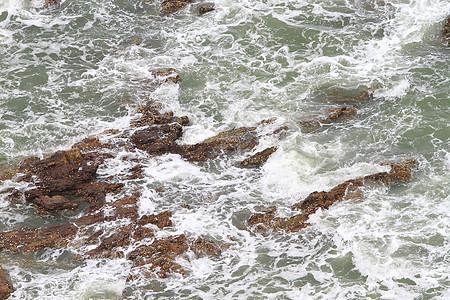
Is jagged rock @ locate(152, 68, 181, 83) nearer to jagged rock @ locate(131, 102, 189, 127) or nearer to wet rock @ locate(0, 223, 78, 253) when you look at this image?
jagged rock @ locate(131, 102, 189, 127)

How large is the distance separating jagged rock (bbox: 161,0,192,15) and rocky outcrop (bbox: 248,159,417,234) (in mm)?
11557

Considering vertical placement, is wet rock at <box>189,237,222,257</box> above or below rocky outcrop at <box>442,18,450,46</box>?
below

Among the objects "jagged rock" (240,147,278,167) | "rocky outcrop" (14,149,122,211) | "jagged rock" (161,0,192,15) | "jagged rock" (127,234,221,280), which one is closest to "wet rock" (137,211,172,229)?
"jagged rock" (127,234,221,280)

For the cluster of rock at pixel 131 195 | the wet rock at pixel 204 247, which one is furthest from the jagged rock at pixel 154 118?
the wet rock at pixel 204 247

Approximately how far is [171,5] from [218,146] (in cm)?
907

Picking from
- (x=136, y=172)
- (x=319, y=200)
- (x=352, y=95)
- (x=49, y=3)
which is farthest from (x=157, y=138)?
(x=49, y=3)

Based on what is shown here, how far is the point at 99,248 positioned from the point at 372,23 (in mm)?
13618

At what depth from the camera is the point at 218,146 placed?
13.8 m

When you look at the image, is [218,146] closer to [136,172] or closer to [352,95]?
[136,172]

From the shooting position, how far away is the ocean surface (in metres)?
10.4

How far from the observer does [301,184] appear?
1250cm

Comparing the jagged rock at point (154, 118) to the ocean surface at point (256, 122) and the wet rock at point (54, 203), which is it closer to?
the ocean surface at point (256, 122)

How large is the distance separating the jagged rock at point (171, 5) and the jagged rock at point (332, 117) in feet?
29.2

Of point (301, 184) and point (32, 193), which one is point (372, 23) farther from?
point (32, 193)
